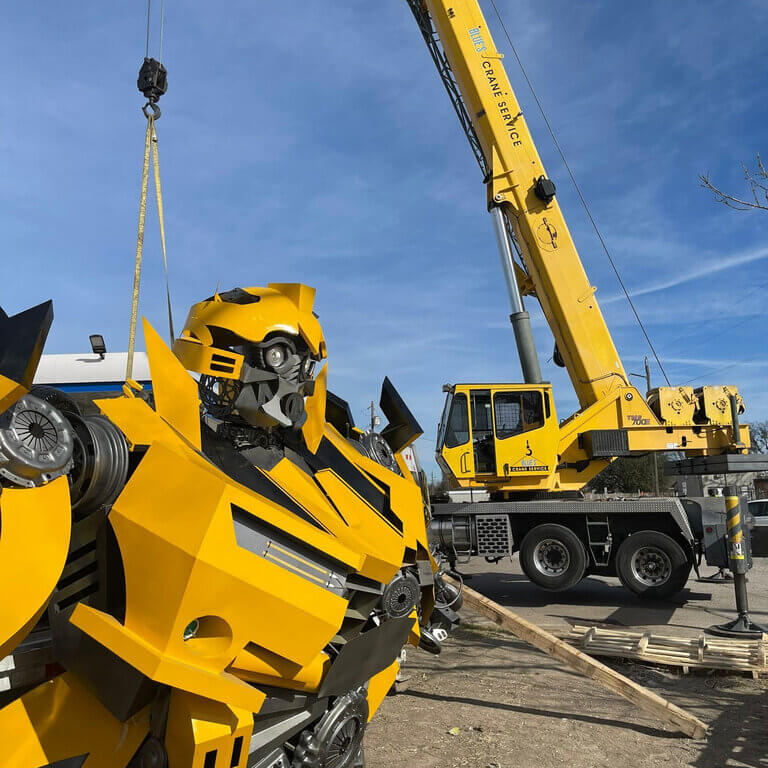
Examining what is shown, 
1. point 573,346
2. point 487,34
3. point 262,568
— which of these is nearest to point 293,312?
point 262,568

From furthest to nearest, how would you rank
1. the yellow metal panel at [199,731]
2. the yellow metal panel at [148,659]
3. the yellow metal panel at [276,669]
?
the yellow metal panel at [276,669]
the yellow metal panel at [199,731]
the yellow metal panel at [148,659]

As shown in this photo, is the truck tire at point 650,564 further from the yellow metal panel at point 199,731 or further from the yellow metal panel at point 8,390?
the yellow metal panel at point 8,390

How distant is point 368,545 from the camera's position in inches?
120

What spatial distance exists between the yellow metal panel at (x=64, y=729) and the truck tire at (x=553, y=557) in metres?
8.63

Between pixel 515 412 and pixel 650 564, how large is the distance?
9.89 feet

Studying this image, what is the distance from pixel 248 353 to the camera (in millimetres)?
3268

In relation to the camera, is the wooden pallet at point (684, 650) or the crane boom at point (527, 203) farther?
the crane boom at point (527, 203)

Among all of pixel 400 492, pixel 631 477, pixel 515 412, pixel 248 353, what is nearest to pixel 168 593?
pixel 248 353

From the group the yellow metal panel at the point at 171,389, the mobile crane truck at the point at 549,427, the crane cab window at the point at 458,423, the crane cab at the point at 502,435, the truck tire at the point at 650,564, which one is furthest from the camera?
the crane cab window at the point at 458,423

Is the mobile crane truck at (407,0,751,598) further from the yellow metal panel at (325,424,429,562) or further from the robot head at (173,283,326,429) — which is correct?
the robot head at (173,283,326,429)

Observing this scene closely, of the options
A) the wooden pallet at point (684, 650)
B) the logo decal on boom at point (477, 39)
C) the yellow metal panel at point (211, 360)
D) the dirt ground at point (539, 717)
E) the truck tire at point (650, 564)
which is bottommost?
the dirt ground at point (539, 717)

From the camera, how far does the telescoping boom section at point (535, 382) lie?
10.6m

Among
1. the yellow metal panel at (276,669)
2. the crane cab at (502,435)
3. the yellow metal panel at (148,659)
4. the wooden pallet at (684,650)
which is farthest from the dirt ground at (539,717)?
the crane cab at (502,435)

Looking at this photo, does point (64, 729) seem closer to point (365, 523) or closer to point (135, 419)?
point (135, 419)
